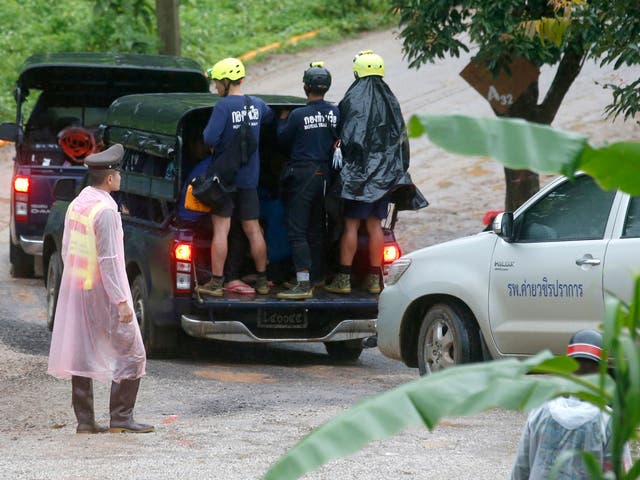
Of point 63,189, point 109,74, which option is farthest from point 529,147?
point 109,74

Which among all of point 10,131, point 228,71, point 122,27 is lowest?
point 10,131

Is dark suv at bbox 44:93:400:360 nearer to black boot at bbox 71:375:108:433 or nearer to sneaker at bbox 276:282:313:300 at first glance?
sneaker at bbox 276:282:313:300

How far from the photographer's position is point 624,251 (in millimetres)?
7965

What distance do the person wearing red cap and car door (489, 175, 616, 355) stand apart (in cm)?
372

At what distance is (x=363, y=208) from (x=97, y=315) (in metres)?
3.02

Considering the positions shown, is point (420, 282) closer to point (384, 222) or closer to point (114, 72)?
point (384, 222)

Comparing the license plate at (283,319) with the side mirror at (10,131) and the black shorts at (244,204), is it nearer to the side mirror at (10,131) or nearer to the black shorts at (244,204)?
the black shorts at (244,204)

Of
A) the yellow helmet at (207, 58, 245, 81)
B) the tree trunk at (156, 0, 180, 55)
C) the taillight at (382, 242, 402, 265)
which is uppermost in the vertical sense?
the tree trunk at (156, 0, 180, 55)

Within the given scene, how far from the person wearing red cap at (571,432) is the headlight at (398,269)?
5123mm

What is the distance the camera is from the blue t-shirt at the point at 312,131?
10.1m

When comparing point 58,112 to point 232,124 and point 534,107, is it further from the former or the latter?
point 232,124

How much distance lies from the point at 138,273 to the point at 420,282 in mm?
2548

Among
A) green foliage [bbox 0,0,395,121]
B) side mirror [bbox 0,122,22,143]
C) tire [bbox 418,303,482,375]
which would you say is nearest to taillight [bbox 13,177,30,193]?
side mirror [bbox 0,122,22,143]

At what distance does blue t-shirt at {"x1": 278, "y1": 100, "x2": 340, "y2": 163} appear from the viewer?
1015 cm
